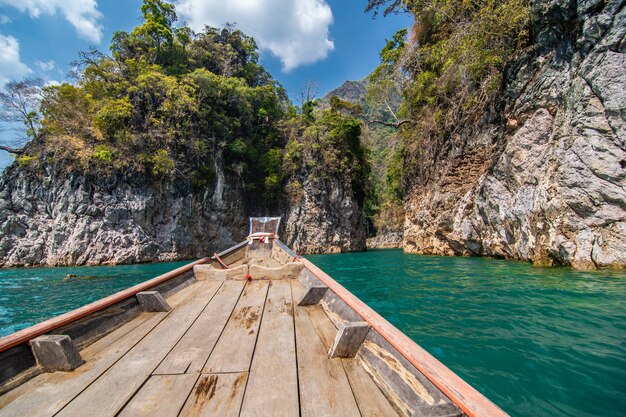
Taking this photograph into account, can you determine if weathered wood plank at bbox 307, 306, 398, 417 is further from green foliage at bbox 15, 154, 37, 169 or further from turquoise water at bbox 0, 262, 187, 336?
green foliage at bbox 15, 154, 37, 169

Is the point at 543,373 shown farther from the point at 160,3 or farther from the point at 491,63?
the point at 160,3

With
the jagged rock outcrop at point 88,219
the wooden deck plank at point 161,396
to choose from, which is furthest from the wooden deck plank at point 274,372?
the jagged rock outcrop at point 88,219

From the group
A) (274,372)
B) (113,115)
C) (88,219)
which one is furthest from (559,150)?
(88,219)

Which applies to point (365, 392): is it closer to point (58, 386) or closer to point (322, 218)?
point (58, 386)

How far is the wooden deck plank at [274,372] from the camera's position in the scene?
4.34 feet

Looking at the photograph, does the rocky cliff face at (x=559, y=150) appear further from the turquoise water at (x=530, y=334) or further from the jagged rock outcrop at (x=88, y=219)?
the jagged rock outcrop at (x=88, y=219)

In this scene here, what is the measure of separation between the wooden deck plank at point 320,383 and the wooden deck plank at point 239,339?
0.36 metres

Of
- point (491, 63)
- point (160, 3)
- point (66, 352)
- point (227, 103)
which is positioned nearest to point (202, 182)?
point (227, 103)

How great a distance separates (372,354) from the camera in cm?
171

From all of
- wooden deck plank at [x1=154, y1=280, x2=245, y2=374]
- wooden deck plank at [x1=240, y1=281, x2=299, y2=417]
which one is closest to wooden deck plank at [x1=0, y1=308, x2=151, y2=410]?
wooden deck plank at [x1=154, y1=280, x2=245, y2=374]

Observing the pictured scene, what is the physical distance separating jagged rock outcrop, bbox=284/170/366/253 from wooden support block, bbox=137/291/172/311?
68.4ft

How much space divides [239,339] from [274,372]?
594mm

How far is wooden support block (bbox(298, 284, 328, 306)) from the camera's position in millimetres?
2867

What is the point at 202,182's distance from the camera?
68.7ft
